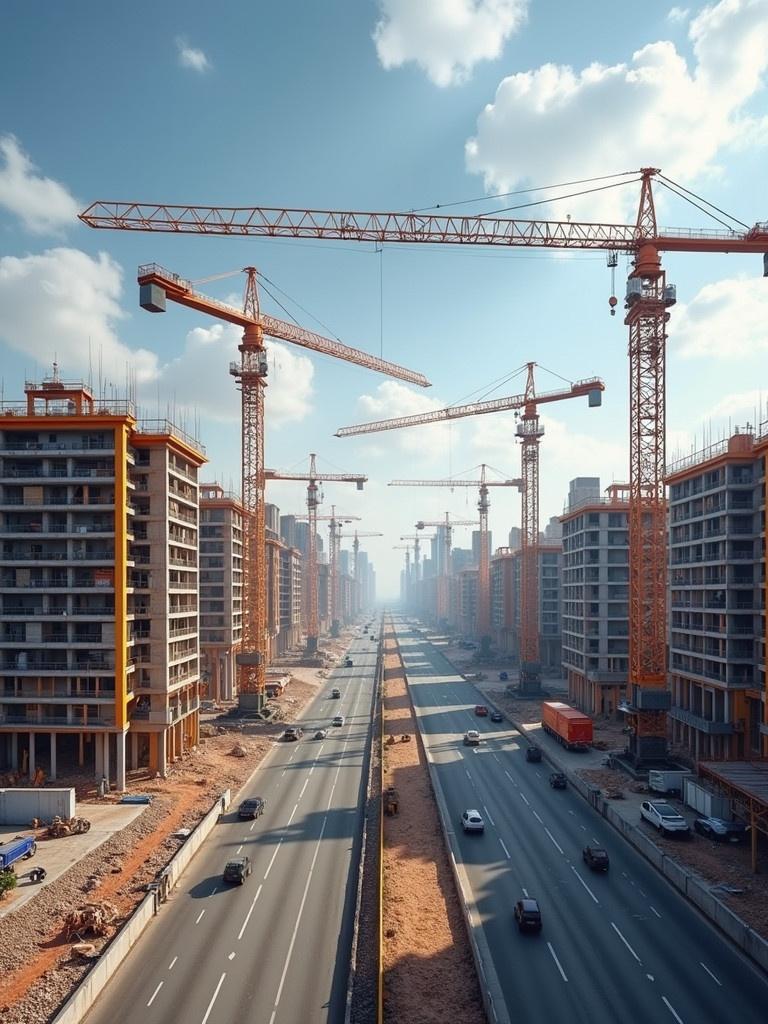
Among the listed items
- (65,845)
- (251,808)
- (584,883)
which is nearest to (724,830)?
(584,883)

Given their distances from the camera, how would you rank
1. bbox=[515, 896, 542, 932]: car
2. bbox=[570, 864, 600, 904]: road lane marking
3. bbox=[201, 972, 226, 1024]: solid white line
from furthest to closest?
bbox=[570, 864, 600, 904]: road lane marking, bbox=[515, 896, 542, 932]: car, bbox=[201, 972, 226, 1024]: solid white line

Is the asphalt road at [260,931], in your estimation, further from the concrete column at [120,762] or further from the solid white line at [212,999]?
the concrete column at [120,762]

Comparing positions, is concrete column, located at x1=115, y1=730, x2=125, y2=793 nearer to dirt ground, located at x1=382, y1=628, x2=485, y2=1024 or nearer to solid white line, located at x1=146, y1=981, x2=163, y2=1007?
dirt ground, located at x1=382, y1=628, x2=485, y2=1024

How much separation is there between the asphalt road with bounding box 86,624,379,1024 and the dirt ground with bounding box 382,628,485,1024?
2729mm

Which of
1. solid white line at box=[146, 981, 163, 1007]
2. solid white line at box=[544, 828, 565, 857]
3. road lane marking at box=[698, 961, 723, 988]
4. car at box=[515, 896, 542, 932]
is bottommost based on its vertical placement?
solid white line at box=[544, 828, 565, 857]

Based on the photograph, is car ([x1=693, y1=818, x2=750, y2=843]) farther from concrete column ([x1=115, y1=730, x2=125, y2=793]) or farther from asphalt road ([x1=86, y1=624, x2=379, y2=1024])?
concrete column ([x1=115, y1=730, x2=125, y2=793])

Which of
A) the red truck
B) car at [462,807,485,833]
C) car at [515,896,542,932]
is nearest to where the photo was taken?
car at [515,896,542,932]

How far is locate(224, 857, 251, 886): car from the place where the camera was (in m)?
48.7

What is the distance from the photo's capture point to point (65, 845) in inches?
2160

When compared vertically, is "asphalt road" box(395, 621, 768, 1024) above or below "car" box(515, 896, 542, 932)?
below

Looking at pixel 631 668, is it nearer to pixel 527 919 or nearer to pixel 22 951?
pixel 527 919

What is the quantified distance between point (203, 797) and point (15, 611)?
2625 cm

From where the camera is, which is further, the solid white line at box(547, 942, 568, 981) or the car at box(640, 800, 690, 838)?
the car at box(640, 800, 690, 838)

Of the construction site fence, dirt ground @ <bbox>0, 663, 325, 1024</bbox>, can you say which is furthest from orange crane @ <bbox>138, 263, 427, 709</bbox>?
the construction site fence
